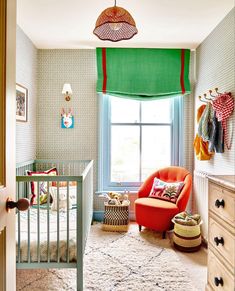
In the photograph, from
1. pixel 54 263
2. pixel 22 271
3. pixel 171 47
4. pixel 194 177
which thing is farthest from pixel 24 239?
pixel 171 47

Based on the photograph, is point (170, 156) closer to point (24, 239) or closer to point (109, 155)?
point (109, 155)

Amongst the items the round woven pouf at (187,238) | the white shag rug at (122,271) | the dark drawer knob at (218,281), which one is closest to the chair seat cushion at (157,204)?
the round woven pouf at (187,238)

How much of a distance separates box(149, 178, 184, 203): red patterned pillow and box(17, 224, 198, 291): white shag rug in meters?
0.53

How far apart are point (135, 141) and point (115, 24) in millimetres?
2051

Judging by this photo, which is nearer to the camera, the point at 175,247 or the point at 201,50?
the point at 175,247

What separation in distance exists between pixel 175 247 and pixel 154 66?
7.73 feet

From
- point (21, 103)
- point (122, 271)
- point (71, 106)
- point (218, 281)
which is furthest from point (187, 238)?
point (21, 103)

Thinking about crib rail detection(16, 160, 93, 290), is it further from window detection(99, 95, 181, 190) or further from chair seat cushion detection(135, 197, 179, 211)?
window detection(99, 95, 181, 190)

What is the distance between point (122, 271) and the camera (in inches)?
89.7

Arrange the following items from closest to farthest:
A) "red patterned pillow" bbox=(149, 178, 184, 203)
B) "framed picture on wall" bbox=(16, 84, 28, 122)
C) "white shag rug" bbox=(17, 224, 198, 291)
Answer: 1. "white shag rug" bbox=(17, 224, 198, 291)
2. "framed picture on wall" bbox=(16, 84, 28, 122)
3. "red patterned pillow" bbox=(149, 178, 184, 203)

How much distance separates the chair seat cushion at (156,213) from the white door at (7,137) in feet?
7.01

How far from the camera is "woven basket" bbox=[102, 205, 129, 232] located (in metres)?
3.29

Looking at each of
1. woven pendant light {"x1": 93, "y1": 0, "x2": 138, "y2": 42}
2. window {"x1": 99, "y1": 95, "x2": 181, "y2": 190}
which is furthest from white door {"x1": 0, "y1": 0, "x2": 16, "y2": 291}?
window {"x1": 99, "y1": 95, "x2": 181, "y2": 190}

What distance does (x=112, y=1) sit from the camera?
2367 mm
